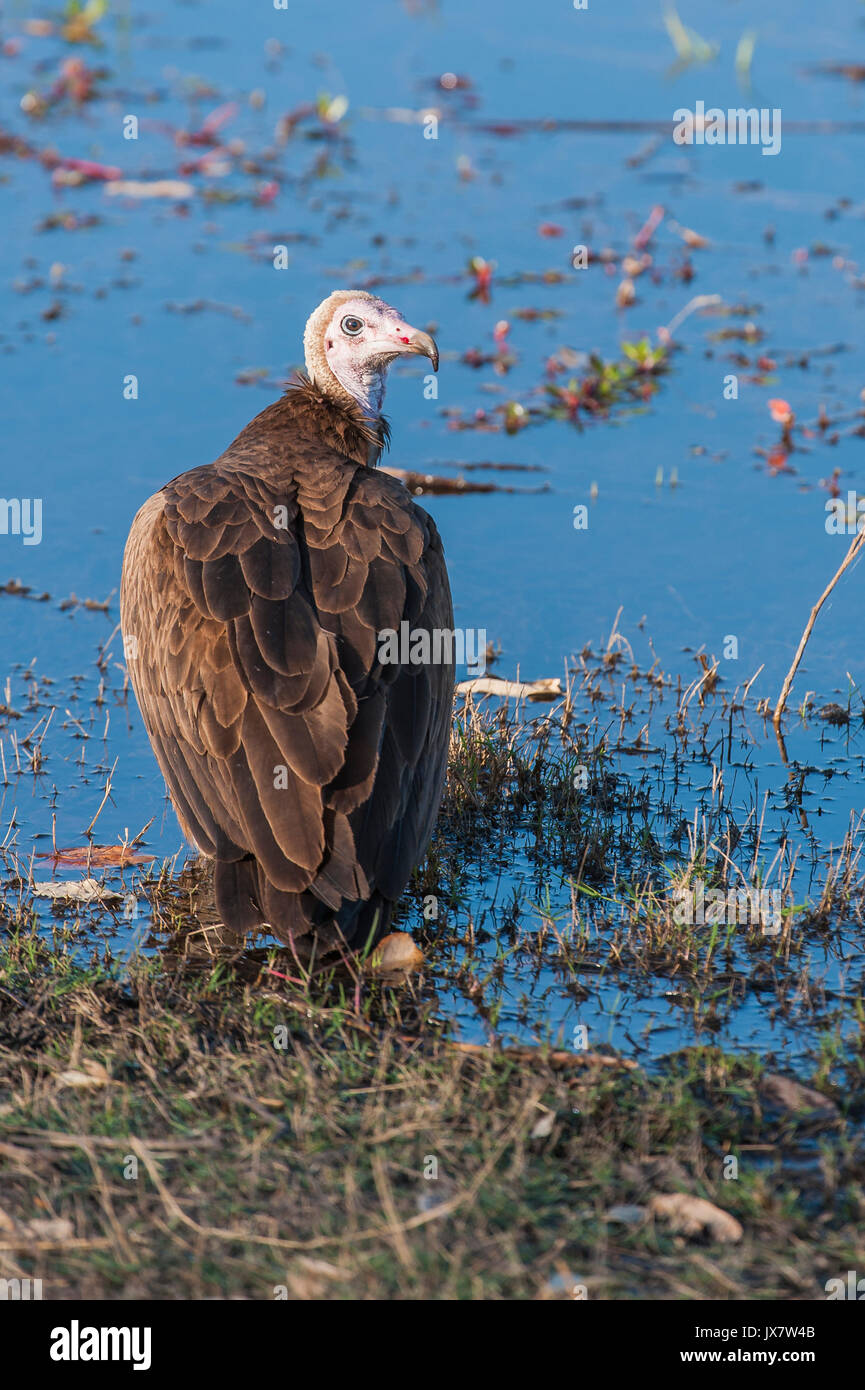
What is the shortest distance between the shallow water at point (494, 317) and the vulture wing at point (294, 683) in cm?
64

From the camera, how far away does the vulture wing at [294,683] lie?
5.05 meters

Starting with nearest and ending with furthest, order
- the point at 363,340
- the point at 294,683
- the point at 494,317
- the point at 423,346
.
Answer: the point at 294,683 < the point at 423,346 < the point at 363,340 < the point at 494,317

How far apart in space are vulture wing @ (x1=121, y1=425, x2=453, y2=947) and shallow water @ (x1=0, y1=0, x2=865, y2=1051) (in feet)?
2.08

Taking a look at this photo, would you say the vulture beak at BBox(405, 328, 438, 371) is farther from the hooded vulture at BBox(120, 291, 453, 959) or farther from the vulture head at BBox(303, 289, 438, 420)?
the hooded vulture at BBox(120, 291, 453, 959)

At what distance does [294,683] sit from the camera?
5.21 m

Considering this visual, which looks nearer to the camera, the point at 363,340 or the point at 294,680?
the point at 294,680

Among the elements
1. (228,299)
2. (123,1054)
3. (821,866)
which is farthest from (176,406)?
(123,1054)

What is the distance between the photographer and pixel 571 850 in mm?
6148

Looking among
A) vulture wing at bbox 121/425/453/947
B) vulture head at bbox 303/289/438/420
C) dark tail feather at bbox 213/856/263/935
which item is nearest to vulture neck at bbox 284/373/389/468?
vulture head at bbox 303/289/438/420

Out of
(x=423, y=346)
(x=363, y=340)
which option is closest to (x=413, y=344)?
(x=423, y=346)

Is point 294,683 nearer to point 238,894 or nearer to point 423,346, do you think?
point 238,894

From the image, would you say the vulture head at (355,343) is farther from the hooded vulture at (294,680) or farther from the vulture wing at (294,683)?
the vulture wing at (294,683)

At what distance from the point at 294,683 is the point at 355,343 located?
6.93 feet

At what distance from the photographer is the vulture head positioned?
681 cm
